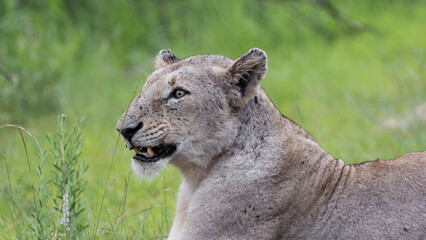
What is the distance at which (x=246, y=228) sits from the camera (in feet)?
15.0

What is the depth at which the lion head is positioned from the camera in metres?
4.71

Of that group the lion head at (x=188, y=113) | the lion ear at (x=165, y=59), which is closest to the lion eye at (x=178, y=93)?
the lion head at (x=188, y=113)

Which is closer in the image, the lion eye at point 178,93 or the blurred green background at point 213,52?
the lion eye at point 178,93

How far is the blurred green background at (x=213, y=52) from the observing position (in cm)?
841

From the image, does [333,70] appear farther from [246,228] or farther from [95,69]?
[246,228]

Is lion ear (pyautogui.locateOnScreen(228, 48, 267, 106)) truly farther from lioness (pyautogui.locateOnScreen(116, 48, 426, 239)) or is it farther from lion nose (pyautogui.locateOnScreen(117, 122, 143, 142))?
lion nose (pyautogui.locateOnScreen(117, 122, 143, 142))

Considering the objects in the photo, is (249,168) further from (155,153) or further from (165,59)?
(165,59)

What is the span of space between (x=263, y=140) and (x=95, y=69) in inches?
263

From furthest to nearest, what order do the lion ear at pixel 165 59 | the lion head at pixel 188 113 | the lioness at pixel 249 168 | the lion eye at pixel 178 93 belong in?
1. the lion ear at pixel 165 59
2. the lion eye at pixel 178 93
3. the lion head at pixel 188 113
4. the lioness at pixel 249 168

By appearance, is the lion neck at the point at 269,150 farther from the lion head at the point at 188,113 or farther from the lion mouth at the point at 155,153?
the lion mouth at the point at 155,153

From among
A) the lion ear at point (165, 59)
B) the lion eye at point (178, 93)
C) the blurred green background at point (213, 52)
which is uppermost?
the lion ear at point (165, 59)

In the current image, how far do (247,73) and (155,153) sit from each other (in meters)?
0.82

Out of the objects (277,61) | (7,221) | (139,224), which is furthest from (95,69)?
(139,224)

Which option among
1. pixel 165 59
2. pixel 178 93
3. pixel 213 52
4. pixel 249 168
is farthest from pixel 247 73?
pixel 213 52
